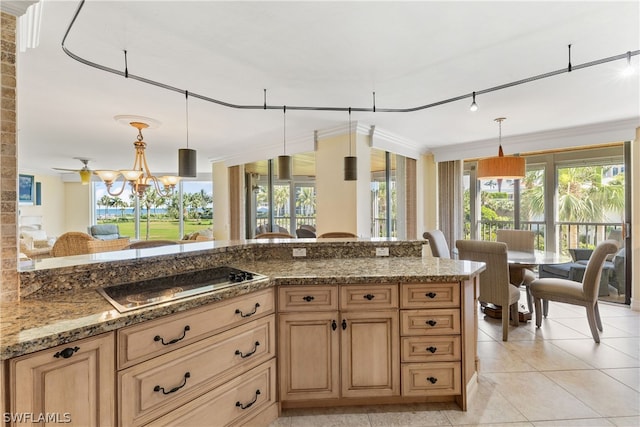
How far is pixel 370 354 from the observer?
2.02 m

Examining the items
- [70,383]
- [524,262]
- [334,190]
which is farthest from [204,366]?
[524,262]

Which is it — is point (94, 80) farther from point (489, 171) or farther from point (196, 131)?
point (489, 171)

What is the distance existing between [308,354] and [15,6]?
2.33 m

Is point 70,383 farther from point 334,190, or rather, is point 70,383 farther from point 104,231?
point 104,231

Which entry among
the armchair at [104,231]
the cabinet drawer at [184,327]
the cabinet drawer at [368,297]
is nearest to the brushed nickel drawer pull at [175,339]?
the cabinet drawer at [184,327]

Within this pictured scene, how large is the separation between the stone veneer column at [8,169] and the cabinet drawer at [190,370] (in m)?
0.74

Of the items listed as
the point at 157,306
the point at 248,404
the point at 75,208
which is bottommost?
the point at 248,404

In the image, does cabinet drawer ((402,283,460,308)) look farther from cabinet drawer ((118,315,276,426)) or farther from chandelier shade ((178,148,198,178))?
chandelier shade ((178,148,198,178))

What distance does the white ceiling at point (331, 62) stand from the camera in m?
1.88

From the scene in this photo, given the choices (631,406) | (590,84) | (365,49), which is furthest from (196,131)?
(631,406)

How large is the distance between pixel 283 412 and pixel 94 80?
3.16m

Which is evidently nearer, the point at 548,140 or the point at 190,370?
the point at 190,370

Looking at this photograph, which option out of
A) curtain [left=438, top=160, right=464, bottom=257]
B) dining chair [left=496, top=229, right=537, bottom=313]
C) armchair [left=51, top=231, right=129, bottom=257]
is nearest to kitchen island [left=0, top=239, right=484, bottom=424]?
armchair [left=51, top=231, right=129, bottom=257]

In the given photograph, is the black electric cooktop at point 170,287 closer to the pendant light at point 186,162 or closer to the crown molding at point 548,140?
the pendant light at point 186,162
